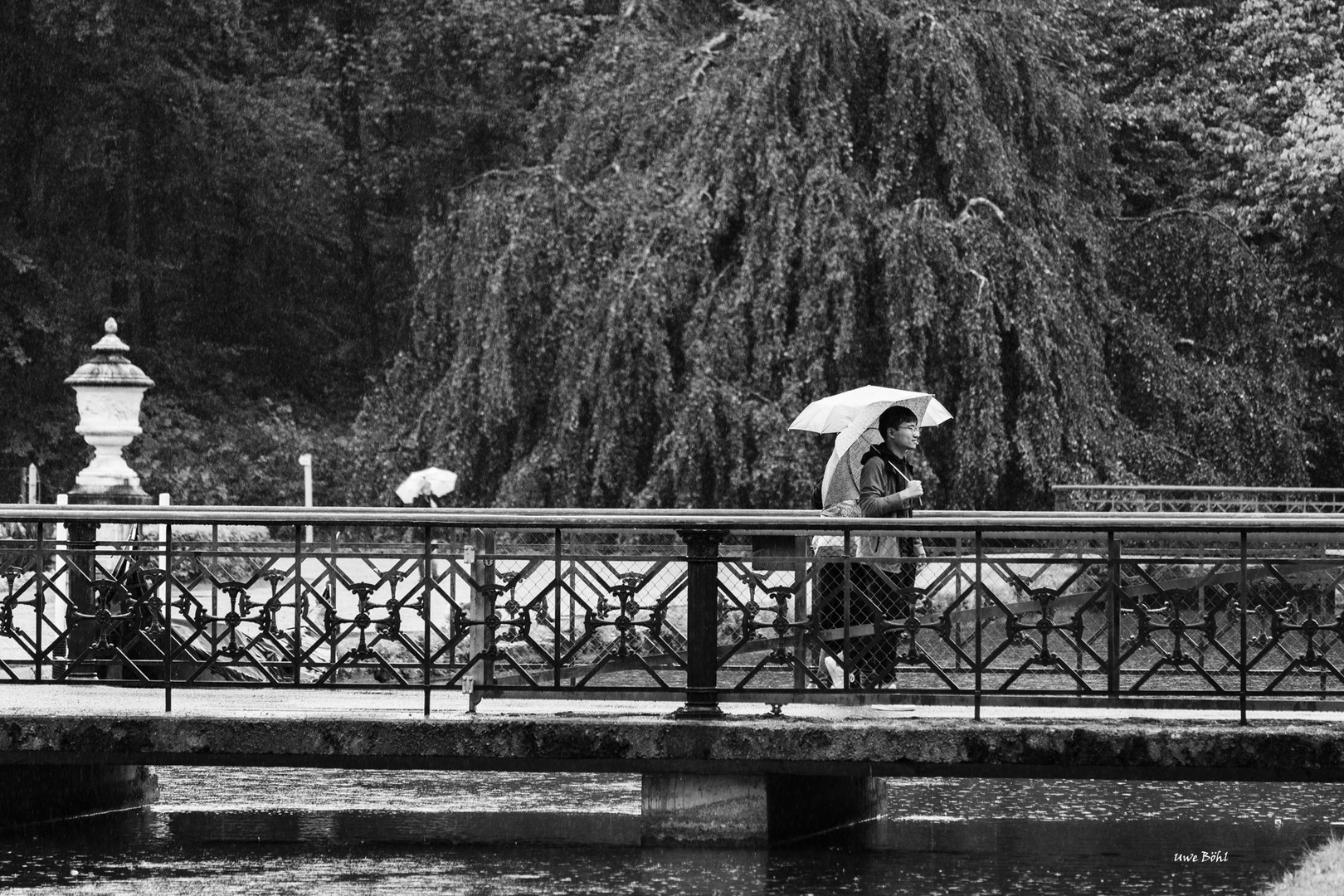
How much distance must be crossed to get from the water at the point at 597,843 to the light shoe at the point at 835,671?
0.85 meters

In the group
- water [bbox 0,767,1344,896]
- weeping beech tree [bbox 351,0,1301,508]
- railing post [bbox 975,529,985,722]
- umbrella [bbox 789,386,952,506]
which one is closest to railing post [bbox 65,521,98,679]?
water [bbox 0,767,1344,896]

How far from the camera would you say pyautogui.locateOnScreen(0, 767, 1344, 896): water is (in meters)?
9.55

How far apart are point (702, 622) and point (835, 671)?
1.12 meters

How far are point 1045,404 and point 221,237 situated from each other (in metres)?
19.8

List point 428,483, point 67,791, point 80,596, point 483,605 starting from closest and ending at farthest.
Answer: point 483,605
point 67,791
point 80,596
point 428,483

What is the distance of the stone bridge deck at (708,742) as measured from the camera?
9.88 metres

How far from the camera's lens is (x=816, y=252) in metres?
23.9

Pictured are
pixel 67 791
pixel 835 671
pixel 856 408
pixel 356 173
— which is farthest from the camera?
pixel 356 173

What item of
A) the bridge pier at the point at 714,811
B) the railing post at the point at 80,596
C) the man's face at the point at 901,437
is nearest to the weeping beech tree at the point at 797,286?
the man's face at the point at 901,437

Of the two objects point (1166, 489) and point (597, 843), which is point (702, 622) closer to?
point (597, 843)

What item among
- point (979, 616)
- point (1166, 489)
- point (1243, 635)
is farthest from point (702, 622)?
point (1166, 489)

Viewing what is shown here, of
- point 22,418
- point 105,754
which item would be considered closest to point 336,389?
point 22,418

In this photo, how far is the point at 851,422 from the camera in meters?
12.9

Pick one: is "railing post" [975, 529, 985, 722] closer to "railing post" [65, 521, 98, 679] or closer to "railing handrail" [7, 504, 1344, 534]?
"railing handrail" [7, 504, 1344, 534]
